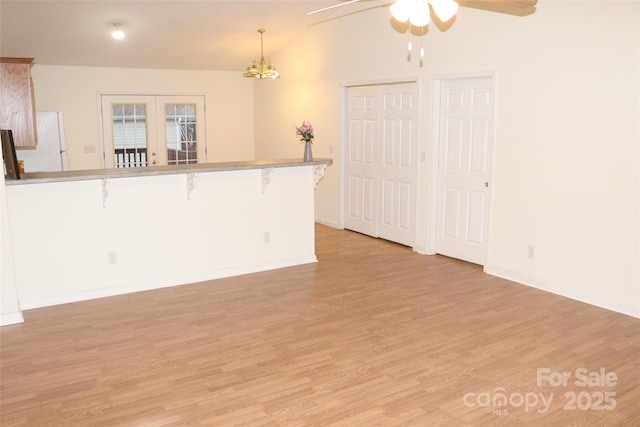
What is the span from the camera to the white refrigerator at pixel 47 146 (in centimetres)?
750

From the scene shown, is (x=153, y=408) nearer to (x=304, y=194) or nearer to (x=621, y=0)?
(x=304, y=194)

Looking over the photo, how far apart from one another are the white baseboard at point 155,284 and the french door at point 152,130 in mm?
4000

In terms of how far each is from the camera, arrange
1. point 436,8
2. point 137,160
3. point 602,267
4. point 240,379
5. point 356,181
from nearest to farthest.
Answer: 1. point 436,8
2. point 240,379
3. point 602,267
4. point 356,181
5. point 137,160

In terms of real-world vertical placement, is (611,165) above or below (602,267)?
above

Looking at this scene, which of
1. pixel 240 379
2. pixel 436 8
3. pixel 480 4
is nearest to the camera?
pixel 436 8

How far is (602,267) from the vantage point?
4594mm

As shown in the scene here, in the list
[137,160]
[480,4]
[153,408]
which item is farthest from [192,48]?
[153,408]

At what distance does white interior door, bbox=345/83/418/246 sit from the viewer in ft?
21.6

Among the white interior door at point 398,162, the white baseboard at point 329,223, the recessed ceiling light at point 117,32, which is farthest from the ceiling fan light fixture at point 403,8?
the white baseboard at point 329,223

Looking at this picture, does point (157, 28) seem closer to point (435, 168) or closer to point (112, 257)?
point (112, 257)

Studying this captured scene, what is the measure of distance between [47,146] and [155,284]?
12.5ft

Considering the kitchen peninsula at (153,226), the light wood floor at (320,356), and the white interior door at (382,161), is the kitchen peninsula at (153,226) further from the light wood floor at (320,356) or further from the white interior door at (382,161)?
the white interior door at (382,161)

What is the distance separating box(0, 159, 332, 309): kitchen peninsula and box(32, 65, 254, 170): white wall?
12.5 ft

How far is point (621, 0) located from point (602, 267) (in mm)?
2183
